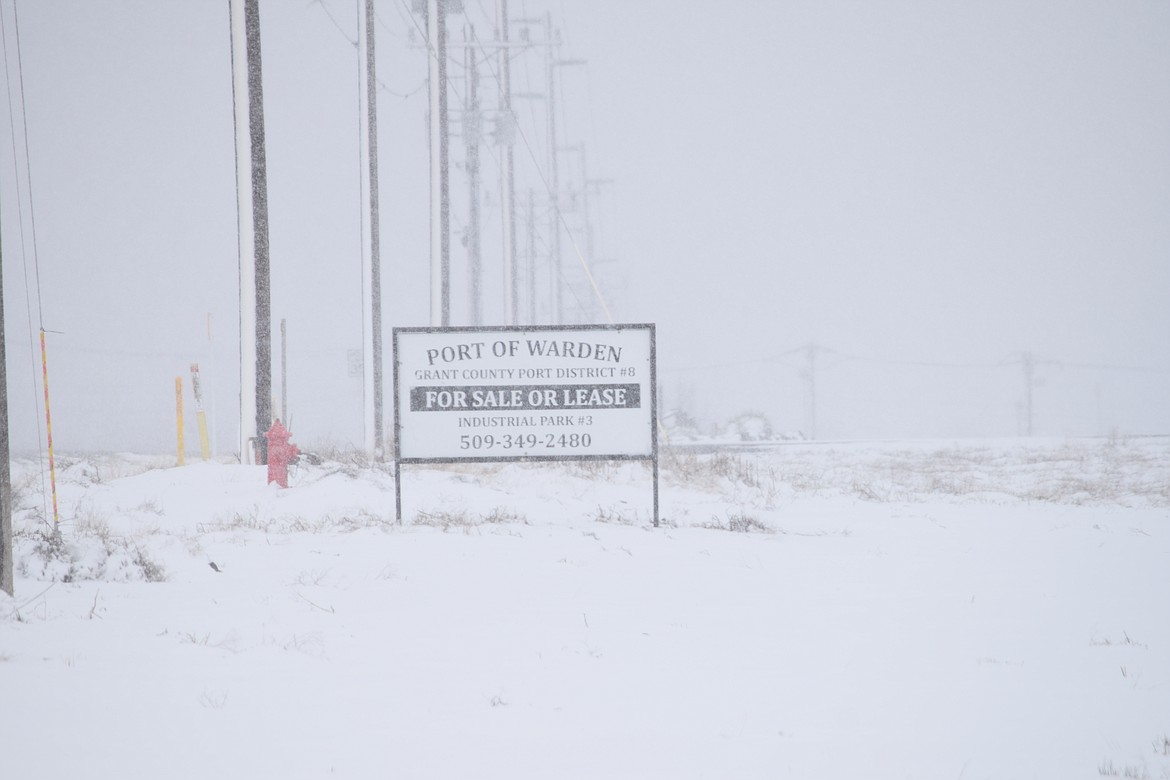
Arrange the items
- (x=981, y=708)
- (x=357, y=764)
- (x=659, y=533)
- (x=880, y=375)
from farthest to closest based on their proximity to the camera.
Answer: (x=880, y=375), (x=659, y=533), (x=981, y=708), (x=357, y=764)

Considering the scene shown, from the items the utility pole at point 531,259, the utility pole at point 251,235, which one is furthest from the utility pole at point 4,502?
the utility pole at point 531,259

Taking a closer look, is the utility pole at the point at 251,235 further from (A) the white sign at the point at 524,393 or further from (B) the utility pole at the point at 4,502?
(B) the utility pole at the point at 4,502

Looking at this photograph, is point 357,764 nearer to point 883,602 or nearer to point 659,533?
point 883,602

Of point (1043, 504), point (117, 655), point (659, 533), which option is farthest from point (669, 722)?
point (1043, 504)

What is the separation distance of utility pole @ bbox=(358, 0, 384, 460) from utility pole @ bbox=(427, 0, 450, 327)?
6.95ft

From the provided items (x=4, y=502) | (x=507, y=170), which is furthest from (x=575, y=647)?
(x=507, y=170)

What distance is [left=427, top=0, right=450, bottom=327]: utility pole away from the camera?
18.6 meters

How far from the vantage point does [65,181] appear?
116250 mm

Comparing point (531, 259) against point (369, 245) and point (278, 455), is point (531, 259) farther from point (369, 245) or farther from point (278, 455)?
point (278, 455)

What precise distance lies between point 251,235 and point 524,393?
22.3 feet

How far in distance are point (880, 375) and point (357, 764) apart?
134 m

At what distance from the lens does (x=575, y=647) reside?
15.1ft

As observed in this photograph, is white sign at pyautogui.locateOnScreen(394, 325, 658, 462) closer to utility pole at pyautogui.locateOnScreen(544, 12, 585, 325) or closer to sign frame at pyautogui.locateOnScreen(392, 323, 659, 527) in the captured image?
sign frame at pyautogui.locateOnScreen(392, 323, 659, 527)

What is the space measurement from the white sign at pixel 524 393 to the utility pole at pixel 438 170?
921cm
